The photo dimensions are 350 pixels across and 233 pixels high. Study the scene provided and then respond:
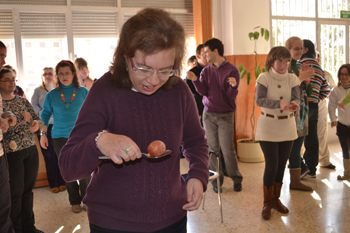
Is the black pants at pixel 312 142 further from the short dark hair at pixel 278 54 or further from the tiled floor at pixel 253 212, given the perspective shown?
the short dark hair at pixel 278 54

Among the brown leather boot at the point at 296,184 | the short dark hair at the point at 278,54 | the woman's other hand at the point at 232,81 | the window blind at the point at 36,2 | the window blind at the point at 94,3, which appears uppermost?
the window blind at the point at 94,3

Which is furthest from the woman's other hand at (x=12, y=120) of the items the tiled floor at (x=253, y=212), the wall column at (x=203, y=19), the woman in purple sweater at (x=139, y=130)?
the wall column at (x=203, y=19)

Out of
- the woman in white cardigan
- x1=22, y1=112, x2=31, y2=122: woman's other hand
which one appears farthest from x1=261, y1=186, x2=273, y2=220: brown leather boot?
x1=22, y1=112, x2=31, y2=122: woman's other hand

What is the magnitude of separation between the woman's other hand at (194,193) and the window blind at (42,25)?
4.57 metres

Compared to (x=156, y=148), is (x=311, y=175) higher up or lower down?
lower down

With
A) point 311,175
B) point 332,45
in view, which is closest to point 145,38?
point 311,175

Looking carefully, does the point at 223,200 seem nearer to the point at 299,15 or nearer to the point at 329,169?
the point at 329,169

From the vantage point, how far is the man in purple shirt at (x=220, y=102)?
3988 mm

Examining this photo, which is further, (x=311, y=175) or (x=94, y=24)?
(x=94, y=24)

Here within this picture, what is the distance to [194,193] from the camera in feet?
4.00

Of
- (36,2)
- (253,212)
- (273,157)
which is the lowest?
(253,212)

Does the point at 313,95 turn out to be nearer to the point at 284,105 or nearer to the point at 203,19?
the point at 284,105

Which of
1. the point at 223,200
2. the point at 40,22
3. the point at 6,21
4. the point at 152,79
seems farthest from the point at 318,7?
the point at 152,79

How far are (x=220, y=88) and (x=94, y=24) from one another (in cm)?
259
